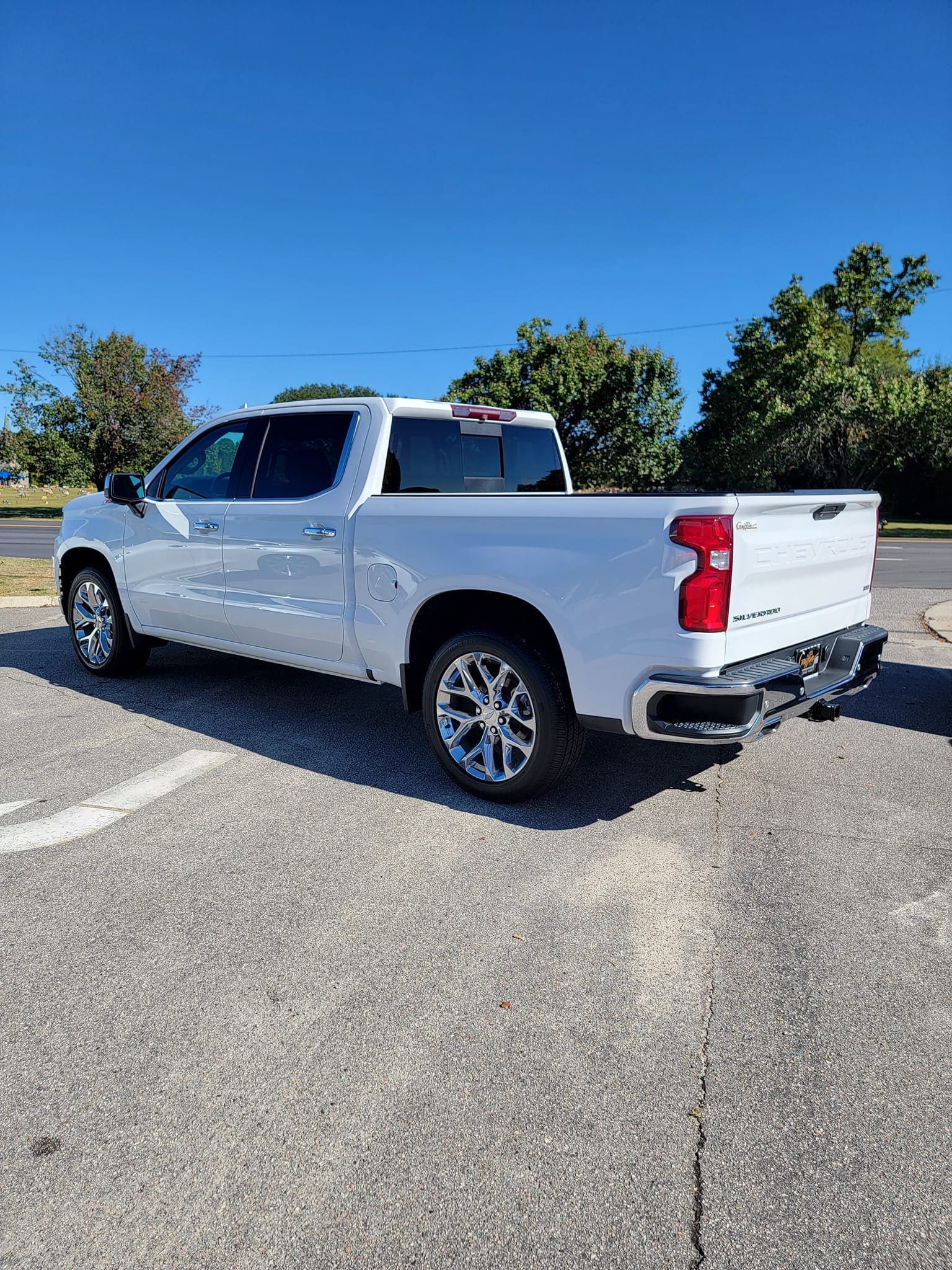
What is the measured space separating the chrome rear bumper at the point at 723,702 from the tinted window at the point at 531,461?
89.4 inches

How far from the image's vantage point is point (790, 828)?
13.6 ft

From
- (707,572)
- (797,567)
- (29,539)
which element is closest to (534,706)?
(707,572)

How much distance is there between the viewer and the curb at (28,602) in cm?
1077

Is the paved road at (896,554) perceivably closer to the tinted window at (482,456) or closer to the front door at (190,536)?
the tinted window at (482,456)

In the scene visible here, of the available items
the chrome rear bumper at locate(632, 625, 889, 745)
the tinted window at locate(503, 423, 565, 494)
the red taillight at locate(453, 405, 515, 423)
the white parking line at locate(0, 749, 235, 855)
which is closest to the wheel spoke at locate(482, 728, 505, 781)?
the chrome rear bumper at locate(632, 625, 889, 745)

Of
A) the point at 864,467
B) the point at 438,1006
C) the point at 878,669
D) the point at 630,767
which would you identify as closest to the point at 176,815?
the point at 438,1006

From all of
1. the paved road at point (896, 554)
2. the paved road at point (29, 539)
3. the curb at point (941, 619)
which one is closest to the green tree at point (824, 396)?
the paved road at point (896, 554)

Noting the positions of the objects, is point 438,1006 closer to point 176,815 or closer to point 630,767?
point 176,815

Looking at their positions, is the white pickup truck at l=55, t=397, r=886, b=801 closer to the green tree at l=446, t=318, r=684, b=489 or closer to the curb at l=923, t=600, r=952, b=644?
the curb at l=923, t=600, r=952, b=644

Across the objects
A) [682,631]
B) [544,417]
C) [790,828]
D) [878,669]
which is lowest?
[790,828]

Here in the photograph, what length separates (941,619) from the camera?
10.6 meters

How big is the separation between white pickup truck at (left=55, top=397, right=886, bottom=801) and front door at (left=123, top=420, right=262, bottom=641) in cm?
2

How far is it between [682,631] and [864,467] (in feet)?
123

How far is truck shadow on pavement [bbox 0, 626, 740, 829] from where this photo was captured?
4484 mm
